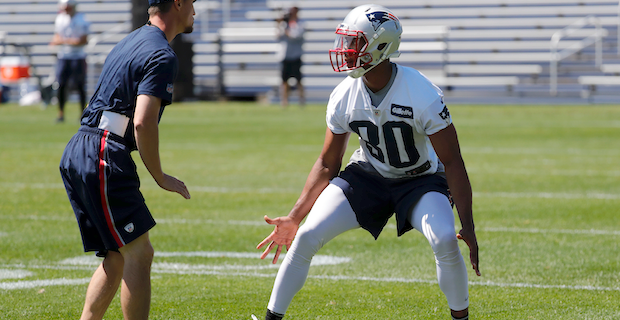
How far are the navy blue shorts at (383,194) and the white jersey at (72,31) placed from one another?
14.0 meters

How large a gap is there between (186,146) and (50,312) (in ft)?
29.3

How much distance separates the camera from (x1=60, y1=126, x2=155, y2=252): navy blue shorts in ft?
12.8

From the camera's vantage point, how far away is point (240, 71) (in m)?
28.7

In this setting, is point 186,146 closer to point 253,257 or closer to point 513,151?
point 513,151

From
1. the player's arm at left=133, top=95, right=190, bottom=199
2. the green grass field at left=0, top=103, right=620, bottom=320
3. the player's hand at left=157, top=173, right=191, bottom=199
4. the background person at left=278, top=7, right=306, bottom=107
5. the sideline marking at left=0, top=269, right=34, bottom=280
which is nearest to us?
the player's arm at left=133, top=95, right=190, bottom=199

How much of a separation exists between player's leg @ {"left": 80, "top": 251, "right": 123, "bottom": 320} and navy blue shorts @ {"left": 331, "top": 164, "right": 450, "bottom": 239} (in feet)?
3.83

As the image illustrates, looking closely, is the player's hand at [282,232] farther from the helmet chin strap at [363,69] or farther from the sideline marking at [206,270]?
the sideline marking at [206,270]

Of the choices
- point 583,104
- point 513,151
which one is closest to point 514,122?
point 513,151

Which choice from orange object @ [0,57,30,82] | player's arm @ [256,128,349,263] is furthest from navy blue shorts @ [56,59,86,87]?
player's arm @ [256,128,349,263]

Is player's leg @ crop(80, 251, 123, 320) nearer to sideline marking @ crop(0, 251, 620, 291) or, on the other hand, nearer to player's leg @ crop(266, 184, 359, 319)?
player's leg @ crop(266, 184, 359, 319)

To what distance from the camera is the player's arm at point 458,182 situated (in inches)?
160

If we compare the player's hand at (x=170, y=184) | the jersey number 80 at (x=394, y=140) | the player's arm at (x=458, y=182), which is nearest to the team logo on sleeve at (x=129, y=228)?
the player's hand at (x=170, y=184)

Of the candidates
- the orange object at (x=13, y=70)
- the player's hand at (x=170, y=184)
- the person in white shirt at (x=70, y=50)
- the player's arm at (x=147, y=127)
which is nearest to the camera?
the player's arm at (x=147, y=127)

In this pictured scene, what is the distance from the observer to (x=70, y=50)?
57.6 ft
